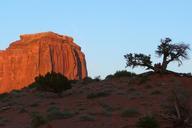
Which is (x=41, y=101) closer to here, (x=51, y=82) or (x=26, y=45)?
(x=51, y=82)

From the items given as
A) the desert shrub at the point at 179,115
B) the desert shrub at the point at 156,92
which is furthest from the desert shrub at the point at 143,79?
the desert shrub at the point at 179,115

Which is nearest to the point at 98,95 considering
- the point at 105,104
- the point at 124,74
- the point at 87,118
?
the point at 105,104

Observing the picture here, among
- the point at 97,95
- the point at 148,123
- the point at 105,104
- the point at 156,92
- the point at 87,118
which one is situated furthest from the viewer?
the point at 97,95

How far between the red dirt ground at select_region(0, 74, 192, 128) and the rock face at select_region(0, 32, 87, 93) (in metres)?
61.7

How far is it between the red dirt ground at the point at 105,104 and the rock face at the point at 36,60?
61.7 metres

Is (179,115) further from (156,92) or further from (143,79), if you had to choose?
(143,79)

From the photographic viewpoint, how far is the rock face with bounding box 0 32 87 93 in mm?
104125

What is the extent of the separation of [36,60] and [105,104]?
76275 millimetres

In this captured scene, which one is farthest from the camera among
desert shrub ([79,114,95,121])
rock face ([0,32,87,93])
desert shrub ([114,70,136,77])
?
rock face ([0,32,87,93])

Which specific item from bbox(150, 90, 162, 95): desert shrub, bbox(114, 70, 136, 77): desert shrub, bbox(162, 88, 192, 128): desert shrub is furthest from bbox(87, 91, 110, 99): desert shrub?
bbox(114, 70, 136, 77): desert shrub

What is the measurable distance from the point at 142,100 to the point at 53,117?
7.40 m

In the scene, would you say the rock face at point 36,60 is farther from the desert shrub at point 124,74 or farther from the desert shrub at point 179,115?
the desert shrub at point 179,115

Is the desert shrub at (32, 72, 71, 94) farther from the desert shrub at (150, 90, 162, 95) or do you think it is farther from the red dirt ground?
the desert shrub at (150, 90, 162, 95)

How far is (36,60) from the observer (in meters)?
104
